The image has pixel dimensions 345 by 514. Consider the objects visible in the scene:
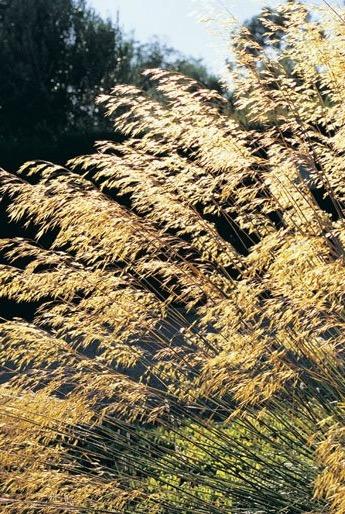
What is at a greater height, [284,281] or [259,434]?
[284,281]

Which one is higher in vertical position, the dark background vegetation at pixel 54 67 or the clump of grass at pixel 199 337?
the clump of grass at pixel 199 337

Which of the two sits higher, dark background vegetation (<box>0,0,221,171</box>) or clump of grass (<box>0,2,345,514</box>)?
clump of grass (<box>0,2,345,514</box>)

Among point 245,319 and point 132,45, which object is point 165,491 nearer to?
point 245,319

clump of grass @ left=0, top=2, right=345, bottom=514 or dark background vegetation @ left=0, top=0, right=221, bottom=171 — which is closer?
clump of grass @ left=0, top=2, right=345, bottom=514

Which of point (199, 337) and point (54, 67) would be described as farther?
point (54, 67)

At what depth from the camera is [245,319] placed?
3887 millimetres

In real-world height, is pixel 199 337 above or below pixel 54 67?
above

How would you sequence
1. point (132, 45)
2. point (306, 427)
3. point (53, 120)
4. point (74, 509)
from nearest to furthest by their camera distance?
point (74, 509)
point (306, 427)
point (53, 120)
point (132, 45)

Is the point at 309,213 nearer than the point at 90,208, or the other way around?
the point at 90,208

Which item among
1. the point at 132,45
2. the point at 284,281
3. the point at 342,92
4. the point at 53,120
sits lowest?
the point at 53,120

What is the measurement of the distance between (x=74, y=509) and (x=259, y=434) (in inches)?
32.8

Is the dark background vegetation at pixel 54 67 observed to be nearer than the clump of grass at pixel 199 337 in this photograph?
No

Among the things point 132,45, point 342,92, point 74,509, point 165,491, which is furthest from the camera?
point 132,45

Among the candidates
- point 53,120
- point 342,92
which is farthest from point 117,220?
point 53,120
